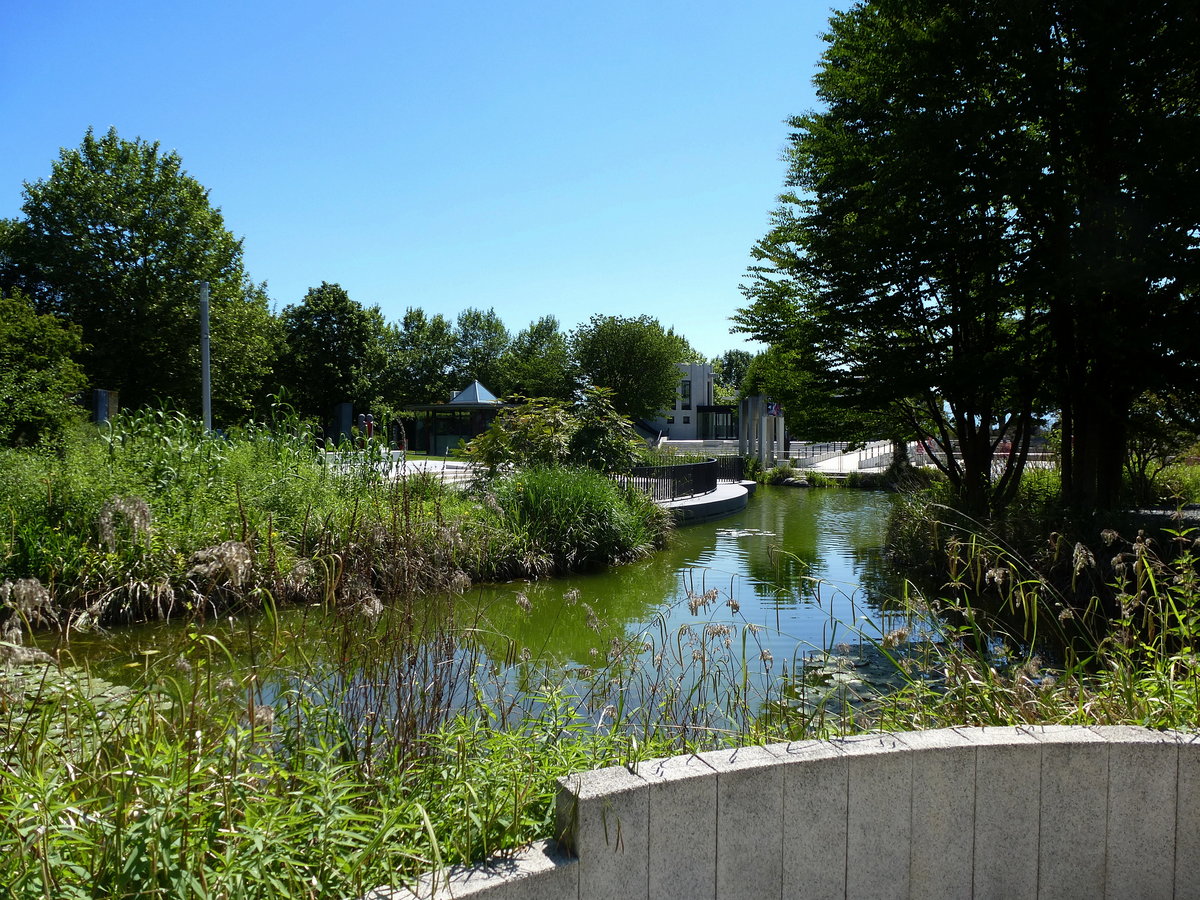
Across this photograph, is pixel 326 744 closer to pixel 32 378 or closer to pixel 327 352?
pixel 32 378

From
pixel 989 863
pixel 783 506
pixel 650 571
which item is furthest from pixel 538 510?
pixel 783 506

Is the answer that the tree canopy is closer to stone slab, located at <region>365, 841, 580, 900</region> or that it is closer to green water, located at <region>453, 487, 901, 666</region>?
green water, located at <region>453, 487, 901, 666</region>

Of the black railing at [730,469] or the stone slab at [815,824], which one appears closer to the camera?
the stone slab at [815,824]

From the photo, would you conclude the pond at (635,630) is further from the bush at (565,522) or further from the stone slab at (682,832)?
the stone slab at (682,832)

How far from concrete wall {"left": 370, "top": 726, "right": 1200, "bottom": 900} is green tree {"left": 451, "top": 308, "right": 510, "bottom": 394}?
54.7 m

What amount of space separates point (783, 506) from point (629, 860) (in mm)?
18806

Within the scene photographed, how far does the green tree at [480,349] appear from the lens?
5944cm

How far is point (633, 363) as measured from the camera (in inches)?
1756

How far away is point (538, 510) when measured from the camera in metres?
11.3

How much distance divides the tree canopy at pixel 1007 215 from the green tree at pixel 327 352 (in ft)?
107

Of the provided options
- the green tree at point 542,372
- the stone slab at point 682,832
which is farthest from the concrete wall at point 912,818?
the green tree at point 542,372

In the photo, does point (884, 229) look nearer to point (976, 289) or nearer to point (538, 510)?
point (976, 289)

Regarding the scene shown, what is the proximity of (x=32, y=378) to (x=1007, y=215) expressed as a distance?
1229 cm

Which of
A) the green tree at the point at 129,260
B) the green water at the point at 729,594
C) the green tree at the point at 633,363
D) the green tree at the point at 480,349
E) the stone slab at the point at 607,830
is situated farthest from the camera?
the green tree at the point at 480,349
